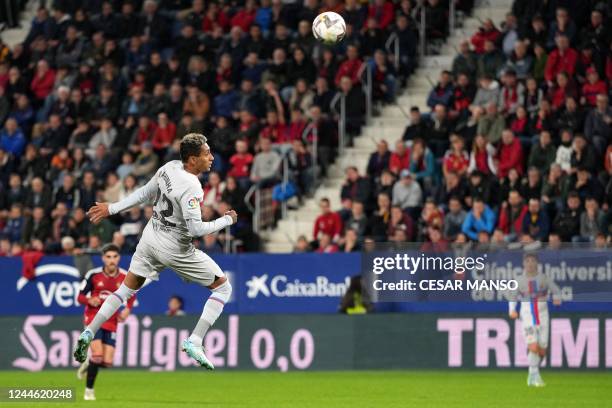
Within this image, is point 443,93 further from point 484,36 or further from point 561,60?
point 561,60

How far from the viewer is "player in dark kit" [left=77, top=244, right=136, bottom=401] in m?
16.8

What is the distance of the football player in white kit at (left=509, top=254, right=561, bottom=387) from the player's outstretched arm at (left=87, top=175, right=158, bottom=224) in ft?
22.6

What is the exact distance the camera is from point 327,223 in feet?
83.6

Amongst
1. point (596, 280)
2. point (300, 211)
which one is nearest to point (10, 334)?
point (300, 211)

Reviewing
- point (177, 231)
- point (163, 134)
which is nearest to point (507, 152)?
point (163, 134)

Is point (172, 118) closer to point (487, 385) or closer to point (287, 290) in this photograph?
point (287, 290)

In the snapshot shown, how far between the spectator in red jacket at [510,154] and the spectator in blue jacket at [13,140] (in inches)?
461

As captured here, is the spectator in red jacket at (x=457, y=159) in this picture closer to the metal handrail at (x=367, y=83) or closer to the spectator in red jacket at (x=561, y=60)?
the spectator in red jacket at (x=561, y=60)

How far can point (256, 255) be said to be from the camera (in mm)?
24422

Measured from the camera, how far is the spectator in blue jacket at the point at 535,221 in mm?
23125

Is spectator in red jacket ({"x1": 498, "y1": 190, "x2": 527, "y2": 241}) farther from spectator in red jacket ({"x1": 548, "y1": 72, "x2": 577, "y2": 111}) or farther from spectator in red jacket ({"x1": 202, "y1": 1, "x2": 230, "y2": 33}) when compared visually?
spectator in red jacket ({"x1": 202, "y1": 1, "x2": 230, "y2": 33})

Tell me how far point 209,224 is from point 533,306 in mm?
7100

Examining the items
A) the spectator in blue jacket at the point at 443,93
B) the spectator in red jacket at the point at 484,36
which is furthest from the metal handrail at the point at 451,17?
the spectator in blue jacket at the point at 443,93

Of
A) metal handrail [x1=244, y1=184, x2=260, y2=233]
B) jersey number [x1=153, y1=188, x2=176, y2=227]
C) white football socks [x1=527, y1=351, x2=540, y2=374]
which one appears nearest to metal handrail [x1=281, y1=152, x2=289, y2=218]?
metal handrail [x1=244, y1=184, x2=260, y2=233]
